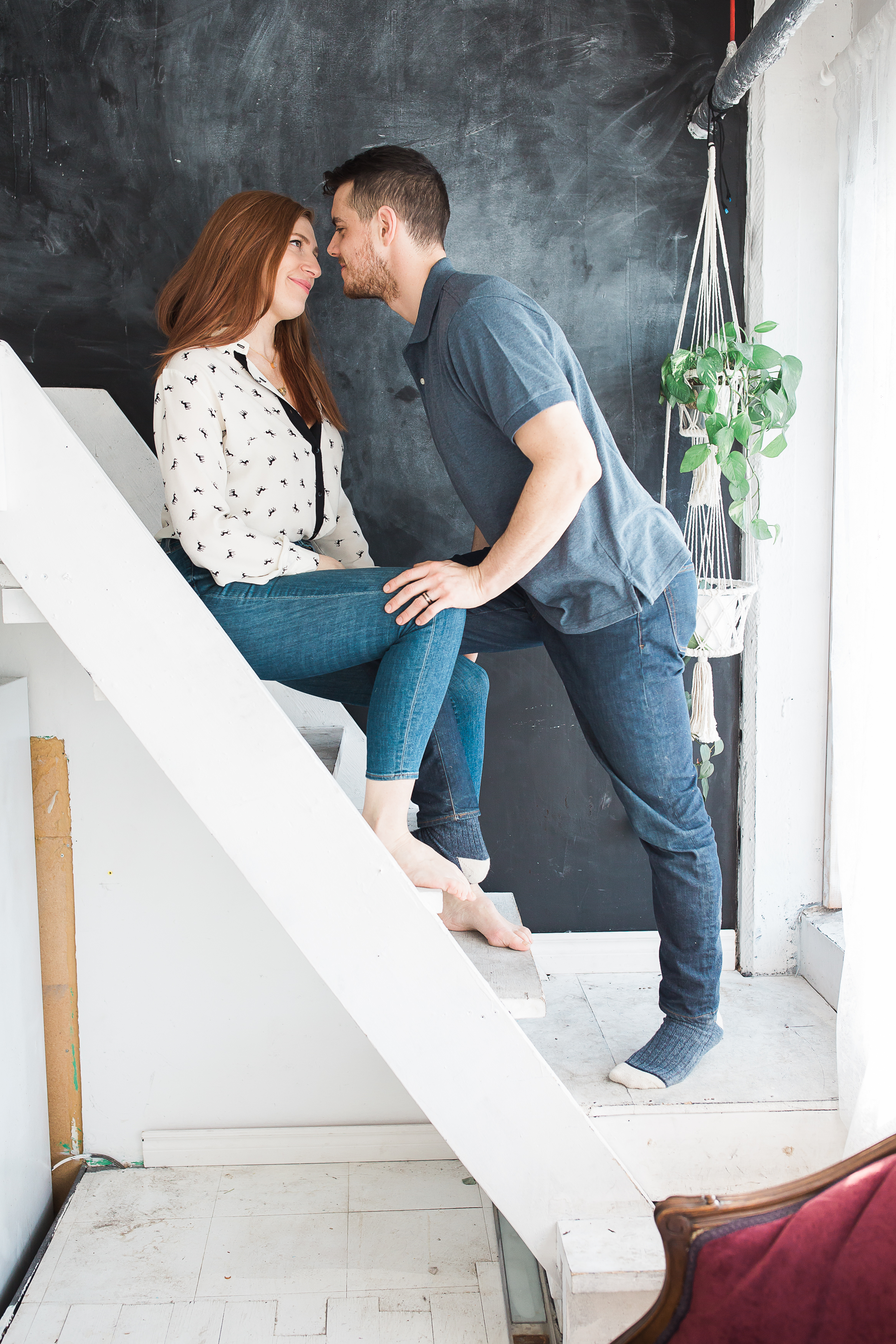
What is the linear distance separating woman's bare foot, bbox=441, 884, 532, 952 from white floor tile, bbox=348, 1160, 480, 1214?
91cm

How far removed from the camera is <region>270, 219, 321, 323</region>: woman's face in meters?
1.91

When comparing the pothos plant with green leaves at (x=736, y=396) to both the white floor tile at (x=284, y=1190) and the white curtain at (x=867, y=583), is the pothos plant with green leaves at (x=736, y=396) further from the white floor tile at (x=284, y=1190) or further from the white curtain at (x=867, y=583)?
the white floor tile at (x=284, y=1190)

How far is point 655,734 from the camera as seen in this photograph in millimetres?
1916

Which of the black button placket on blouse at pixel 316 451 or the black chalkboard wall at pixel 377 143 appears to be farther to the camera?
the black chalkboard wall at pixel 377 143

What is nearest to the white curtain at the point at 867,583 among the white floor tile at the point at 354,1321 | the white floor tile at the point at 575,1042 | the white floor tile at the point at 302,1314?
the white floor tile at the point at 575,1042

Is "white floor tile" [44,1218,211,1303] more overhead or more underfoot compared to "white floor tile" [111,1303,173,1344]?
more underfoot

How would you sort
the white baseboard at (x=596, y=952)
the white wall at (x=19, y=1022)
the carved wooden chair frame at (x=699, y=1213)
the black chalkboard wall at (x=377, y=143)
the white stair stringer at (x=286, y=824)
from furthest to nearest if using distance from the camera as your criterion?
the white baseboard at (x=596, y=952) < the black chalkboard wall at (x=377, y=143) < the white wall at (x=19, y=1022) < the white stair stringer at (x=286, y=824) < the carved wooden chair frame at (x=699, y=1213)

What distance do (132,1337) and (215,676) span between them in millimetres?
1492

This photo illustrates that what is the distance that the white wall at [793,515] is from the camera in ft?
8.14

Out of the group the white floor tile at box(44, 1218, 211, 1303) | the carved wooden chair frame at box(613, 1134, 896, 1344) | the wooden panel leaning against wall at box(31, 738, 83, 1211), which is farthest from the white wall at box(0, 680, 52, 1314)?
the carved wooden chair frame at box(613, 1134, 896, 1344)

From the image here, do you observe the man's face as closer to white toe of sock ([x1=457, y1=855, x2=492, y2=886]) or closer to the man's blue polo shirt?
the man's blue polo shirt

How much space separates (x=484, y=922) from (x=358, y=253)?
132cm

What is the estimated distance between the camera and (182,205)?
7.95ft

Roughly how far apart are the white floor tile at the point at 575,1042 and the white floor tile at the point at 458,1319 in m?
0.51
